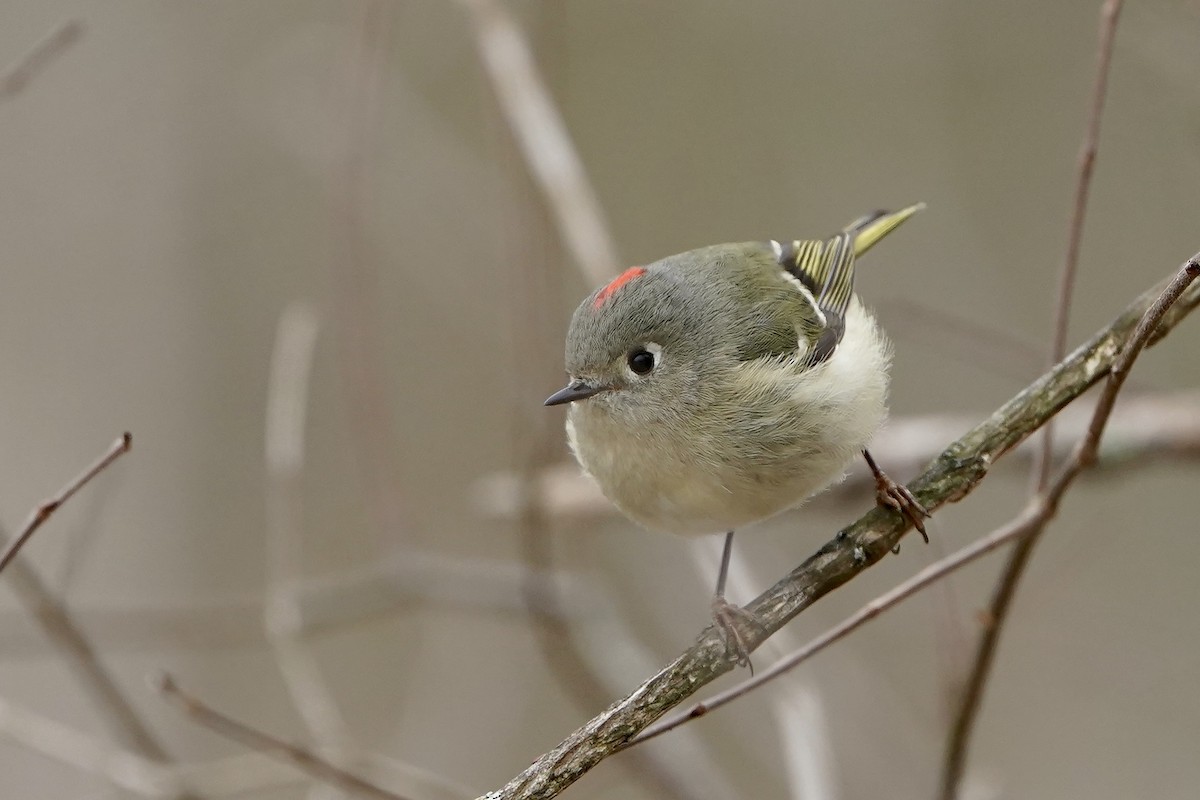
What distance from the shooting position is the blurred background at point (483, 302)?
3904 mm

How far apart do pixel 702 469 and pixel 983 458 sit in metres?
0.49

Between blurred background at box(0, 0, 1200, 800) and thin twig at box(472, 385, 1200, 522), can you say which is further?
blurred background at box(0, 0, 1200, 800)

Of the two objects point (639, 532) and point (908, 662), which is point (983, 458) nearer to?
point (639, 532)

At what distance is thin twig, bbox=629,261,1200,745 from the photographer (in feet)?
3.93

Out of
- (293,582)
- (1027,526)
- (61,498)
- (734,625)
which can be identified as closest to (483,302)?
(293,582)

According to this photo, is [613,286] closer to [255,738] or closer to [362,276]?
[362,276]

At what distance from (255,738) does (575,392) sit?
0.76 metres

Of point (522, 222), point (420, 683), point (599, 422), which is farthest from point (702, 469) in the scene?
point (420, 683)

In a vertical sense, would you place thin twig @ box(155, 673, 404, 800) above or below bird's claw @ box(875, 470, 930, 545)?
above

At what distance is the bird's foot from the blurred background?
159 centimetres

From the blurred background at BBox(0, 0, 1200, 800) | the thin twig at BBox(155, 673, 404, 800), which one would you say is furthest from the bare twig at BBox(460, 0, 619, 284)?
the thin twig at BBox(155, 673, 404, 800)

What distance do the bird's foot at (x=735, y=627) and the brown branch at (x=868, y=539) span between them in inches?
0.6

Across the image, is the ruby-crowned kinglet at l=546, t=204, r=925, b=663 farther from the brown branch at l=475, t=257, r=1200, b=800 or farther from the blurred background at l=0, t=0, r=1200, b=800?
the blurred background at l=0, t=0, r=1200, b=800

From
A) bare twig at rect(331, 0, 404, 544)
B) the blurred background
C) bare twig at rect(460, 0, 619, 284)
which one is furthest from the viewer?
the blurred background
